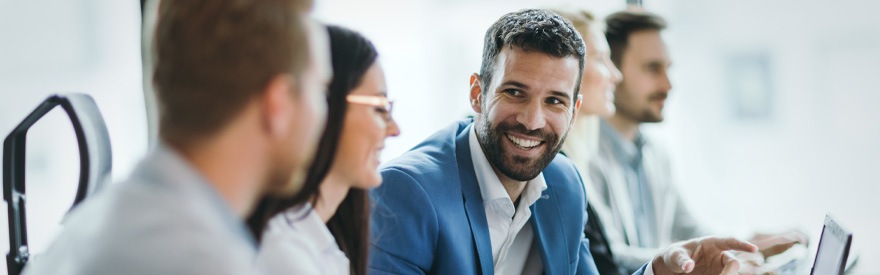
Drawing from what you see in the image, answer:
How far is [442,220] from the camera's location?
164 centimetres

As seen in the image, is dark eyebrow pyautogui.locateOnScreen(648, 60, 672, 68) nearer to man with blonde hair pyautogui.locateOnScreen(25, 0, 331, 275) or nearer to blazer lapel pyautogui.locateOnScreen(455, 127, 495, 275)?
blazer lapel pyautogui.locateOnScreen(455, 127, 495, 275)

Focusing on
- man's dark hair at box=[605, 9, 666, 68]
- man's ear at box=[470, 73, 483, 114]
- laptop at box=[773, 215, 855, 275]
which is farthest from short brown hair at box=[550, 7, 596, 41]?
laptop at box=[773, 215, 855, 275]

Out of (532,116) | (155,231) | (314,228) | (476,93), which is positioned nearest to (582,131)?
(476,93)

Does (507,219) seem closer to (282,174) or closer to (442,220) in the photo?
(442,220)

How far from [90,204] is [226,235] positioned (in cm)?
13

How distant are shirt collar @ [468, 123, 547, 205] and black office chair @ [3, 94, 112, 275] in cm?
78

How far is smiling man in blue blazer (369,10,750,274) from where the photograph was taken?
162cm

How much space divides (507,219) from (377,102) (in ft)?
2.51

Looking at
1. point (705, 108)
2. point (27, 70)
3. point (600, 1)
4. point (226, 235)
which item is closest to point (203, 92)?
point (226, 235)

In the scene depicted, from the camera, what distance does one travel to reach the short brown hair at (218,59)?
0.76 metres

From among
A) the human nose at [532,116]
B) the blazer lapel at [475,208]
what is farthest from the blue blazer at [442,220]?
the human nose at [532,116]

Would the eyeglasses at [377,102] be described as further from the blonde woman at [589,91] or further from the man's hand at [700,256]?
the blonde woman at [589,91]

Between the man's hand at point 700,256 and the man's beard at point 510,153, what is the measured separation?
300mm

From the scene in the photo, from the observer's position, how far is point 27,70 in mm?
1810
